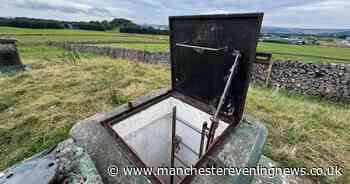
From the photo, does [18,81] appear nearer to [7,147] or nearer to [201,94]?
[7,147]

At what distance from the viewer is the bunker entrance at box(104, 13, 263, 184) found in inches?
40.8

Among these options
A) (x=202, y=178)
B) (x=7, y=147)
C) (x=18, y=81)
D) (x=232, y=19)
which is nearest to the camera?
(x=202, y=178)

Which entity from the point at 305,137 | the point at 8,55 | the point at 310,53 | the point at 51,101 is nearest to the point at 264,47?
the point at 310,53

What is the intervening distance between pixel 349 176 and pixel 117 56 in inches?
490

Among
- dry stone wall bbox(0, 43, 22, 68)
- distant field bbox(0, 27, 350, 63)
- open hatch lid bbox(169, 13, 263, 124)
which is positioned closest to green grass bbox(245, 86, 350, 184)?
open hatch lid bbox(169, 13, 263, 124)

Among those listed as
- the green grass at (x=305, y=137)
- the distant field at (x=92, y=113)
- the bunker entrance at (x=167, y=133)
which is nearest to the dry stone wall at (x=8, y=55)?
the distant field at (x=92, y=113)

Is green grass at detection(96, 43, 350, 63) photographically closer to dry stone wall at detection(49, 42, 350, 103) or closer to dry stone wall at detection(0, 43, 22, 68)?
dry stone wall at detection(49, 42, 350, 103)

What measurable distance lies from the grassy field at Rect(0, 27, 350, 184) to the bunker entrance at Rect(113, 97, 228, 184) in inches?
38.1

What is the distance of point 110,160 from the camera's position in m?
0.88

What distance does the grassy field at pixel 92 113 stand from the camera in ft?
6.46

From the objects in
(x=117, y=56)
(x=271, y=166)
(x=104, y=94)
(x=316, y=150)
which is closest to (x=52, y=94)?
(x=104, y=94)

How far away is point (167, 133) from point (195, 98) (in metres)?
0.64

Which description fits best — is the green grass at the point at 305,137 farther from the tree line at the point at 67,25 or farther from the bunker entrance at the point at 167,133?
the tree line at the point at 67,25

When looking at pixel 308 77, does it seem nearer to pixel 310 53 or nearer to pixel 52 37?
pixel 310 53
